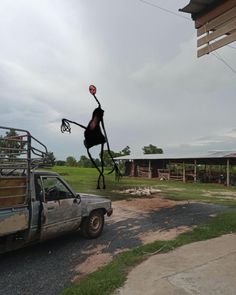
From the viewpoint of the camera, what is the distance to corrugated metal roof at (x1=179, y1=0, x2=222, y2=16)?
586 centimetres

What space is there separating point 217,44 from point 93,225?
5378mm

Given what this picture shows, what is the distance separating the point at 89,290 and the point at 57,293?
0.54 m

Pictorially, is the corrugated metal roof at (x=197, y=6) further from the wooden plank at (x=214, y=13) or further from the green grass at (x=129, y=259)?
the green grass at (x=129, y=259)

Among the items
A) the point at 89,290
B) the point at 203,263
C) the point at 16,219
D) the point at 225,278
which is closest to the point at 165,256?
the point at 203,263

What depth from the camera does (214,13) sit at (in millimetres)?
5906

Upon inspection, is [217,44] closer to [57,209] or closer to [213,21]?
[213,21]

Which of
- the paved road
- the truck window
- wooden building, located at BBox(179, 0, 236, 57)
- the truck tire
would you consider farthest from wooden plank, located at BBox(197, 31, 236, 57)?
the truck tire

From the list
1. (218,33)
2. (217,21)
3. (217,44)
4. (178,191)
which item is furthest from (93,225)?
(178,191)

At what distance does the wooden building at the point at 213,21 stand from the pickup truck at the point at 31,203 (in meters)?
3.55

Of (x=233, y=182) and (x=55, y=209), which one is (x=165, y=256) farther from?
(x=233, y=182)

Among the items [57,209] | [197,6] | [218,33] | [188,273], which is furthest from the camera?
[57,209]

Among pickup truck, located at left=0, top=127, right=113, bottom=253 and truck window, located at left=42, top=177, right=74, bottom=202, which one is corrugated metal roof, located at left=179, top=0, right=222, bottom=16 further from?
truck window, located at left=42, top=177, right=74, bottom=202

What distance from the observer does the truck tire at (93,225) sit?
337 inches

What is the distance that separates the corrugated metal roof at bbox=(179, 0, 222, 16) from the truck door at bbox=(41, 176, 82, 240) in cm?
461
